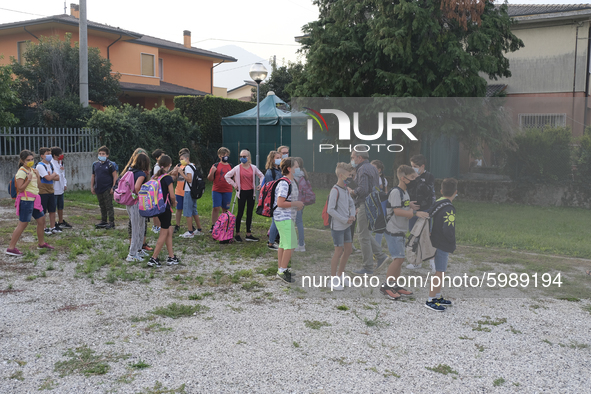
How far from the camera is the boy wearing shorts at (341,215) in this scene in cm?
636

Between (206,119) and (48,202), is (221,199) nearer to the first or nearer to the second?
(48,202)

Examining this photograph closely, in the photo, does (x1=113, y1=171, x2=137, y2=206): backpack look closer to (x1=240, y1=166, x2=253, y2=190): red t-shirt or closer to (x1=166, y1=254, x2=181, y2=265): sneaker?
(x1=166, y1=254, x2=181, y2=265): sneaker

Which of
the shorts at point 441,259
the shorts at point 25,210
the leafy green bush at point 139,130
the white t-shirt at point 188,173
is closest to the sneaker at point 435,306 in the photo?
the shorts at point 441,259

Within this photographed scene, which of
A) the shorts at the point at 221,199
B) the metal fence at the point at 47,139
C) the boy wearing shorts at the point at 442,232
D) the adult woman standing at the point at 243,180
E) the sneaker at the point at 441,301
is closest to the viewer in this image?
the boy wearing shorts at the point at 442,232

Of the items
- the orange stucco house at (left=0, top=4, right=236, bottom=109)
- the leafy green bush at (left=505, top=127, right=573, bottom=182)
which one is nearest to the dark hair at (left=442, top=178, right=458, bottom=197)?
→ the leafy green bush at (left=505, top=127, right=573, bottom=182)

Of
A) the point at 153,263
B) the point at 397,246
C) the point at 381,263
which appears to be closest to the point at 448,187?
the point at 397,246

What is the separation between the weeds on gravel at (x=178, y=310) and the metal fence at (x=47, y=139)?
11679 millimetres

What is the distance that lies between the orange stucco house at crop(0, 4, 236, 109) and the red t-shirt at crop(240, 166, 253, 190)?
20236 millimetres

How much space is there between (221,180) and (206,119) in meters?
13.4

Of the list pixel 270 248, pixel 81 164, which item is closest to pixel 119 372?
pixel 270 248

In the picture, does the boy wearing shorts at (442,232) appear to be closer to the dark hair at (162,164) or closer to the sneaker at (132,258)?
the dark hair at (162,164)

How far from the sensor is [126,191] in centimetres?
768

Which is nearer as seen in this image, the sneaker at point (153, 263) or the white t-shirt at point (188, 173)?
the sneaker at point (153, 263)

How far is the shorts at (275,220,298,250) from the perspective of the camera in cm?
666
